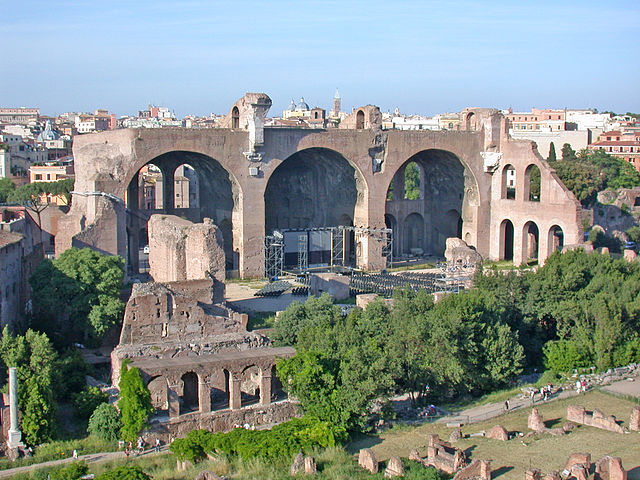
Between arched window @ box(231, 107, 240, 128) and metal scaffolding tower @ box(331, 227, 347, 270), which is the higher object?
arched window @ box(231, 107, 240, 128)

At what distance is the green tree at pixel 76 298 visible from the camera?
1144 inches

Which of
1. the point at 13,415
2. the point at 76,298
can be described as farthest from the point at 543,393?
the point at 76,298

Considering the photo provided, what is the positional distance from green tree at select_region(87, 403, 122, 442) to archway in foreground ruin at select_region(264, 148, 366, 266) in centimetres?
2412

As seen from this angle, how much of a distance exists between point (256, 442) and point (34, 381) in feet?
20.1

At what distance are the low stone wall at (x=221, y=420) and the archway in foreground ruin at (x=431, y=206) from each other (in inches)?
1019

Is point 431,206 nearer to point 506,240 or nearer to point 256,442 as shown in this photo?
point 506,240

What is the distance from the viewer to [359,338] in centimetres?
2516

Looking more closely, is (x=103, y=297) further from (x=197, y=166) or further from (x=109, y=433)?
(x=197, y=166)

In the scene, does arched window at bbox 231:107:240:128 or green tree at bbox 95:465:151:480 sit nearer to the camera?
green tree at bbox 95:465:151:480

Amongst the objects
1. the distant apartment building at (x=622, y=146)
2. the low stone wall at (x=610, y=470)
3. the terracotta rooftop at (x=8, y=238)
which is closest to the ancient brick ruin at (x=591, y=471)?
the low stone wall at (x=610, y=470)

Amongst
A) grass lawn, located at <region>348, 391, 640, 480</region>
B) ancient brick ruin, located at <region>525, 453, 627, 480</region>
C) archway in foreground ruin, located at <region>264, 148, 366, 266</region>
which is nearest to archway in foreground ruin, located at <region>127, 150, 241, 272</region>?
archway in foreground ruin, located at <region>264, 148, 366, 266</region>

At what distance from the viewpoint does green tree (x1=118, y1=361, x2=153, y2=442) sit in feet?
71.4

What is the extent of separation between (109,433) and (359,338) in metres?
7.27

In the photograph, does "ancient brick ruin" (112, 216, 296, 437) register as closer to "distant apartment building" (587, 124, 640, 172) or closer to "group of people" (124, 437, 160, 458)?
"group of people" (124, 437, 160, 458)
